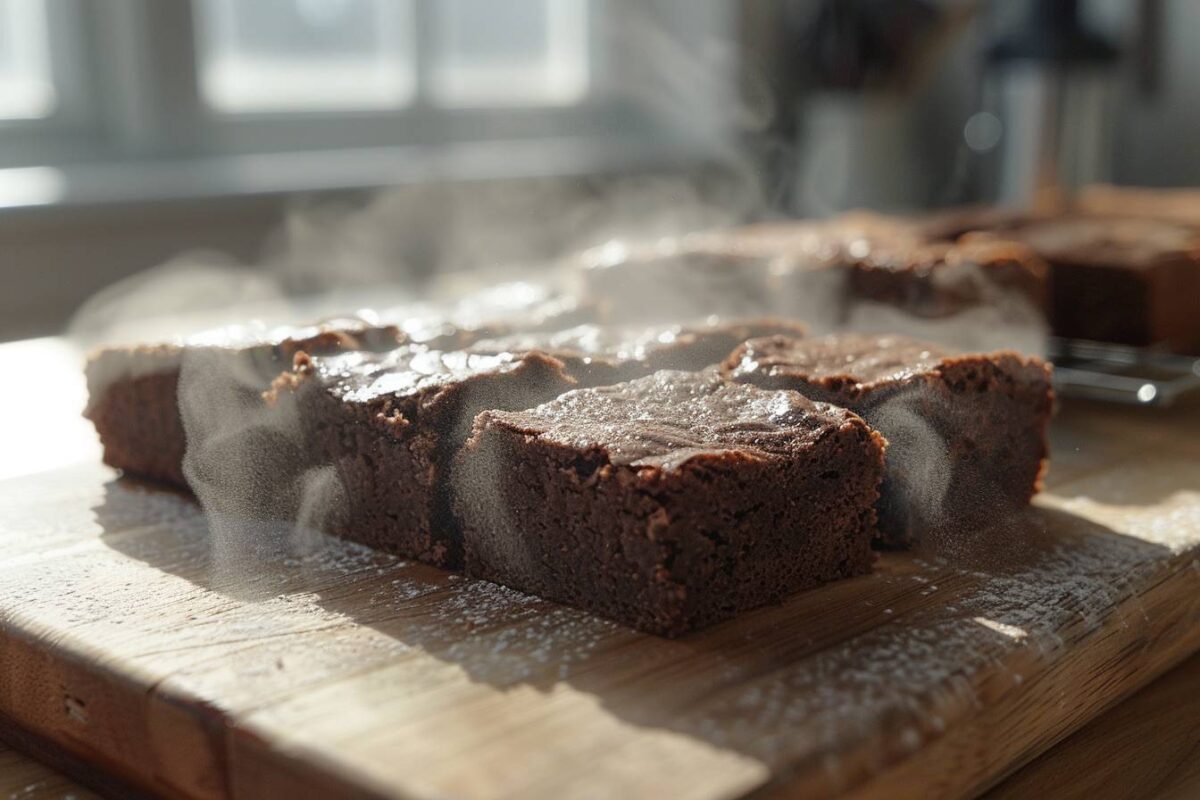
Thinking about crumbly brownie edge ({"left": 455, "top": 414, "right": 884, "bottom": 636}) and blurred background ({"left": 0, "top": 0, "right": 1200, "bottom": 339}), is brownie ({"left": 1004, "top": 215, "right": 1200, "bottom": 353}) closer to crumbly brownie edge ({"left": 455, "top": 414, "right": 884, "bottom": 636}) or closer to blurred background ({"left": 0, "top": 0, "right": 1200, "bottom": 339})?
blurred background ({"left": 0, "top": 0, "right": 1200, "bottom": 339})

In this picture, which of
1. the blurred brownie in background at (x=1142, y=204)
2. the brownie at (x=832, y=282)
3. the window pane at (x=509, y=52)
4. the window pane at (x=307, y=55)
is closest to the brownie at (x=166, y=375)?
the brownie at (x=832, y=282)

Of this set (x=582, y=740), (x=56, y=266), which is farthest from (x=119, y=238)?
(x=582, y=740)

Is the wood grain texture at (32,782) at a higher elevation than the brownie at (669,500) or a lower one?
lower

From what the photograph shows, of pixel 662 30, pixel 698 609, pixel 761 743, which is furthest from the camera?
pixel 662 30

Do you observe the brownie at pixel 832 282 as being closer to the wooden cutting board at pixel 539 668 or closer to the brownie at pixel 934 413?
the brownie at pixel 934 413

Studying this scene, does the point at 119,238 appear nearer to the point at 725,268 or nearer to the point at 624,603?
Result: the point at 725,268

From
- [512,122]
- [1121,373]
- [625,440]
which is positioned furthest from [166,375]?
[512,122]
